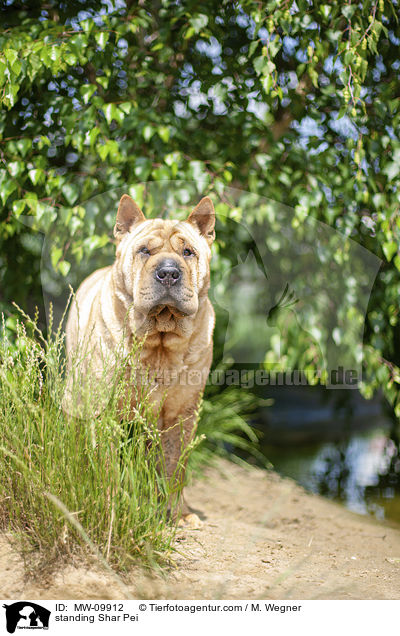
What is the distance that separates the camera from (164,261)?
8.34ft

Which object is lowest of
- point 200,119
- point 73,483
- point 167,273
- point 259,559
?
point 259,559

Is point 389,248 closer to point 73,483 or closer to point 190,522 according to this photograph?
point 190,522

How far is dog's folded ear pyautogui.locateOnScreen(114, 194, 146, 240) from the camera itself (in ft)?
9.08

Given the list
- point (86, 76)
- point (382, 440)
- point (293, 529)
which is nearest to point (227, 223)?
point (86, 76)

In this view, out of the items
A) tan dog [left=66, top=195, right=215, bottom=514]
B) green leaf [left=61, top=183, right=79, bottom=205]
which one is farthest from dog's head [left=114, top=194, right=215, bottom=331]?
green leaf [left=61, top=183, right=79, bottom=205]

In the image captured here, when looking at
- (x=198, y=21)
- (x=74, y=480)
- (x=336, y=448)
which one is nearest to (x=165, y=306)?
(x=74, y=480)

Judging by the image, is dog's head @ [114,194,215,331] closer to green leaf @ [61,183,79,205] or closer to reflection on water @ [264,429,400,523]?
green leaf @ [61,183,79,205]

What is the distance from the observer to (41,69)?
10.8ft

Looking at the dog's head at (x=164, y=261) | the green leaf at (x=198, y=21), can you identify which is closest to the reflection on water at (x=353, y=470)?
the dog's head at (x=164, y=261)

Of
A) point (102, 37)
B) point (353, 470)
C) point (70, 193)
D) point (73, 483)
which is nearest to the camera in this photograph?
point (73, 483)

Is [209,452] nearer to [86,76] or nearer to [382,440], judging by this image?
[382,440]

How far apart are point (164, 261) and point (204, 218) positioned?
443 mm
